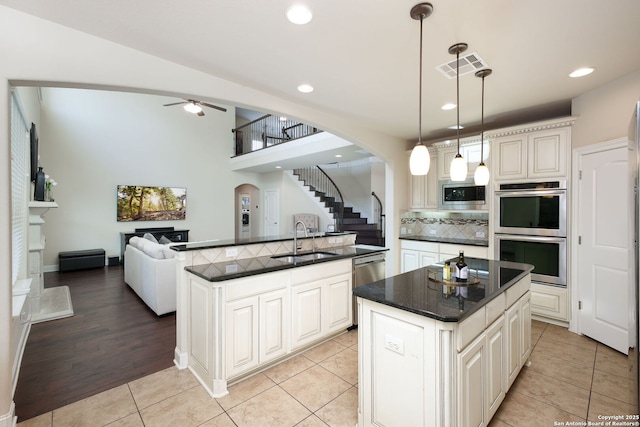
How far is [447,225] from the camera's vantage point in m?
5.02

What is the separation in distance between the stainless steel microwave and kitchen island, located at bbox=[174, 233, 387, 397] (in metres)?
2.07

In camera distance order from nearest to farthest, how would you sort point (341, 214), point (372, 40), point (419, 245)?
point (372, 40)
point (419, 245)
point (341, 214)

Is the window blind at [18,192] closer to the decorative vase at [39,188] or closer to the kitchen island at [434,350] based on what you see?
the decorative vase at [39,188]

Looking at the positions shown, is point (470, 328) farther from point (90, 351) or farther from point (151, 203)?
point (151, 203)

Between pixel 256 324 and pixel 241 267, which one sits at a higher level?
pixel 241 267

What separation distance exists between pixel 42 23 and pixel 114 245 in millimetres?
6877

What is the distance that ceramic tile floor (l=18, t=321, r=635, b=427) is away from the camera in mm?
2008

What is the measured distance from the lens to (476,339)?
1.67 m

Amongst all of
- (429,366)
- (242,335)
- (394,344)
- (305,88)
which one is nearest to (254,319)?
(242,335)

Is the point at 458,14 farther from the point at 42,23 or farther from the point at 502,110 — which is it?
the point at 42,23

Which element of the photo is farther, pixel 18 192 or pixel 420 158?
pixel 18 192

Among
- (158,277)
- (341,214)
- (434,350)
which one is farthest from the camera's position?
(341,214)

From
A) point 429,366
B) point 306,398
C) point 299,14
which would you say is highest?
point 299,14

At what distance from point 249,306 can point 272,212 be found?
7322 millimetres
